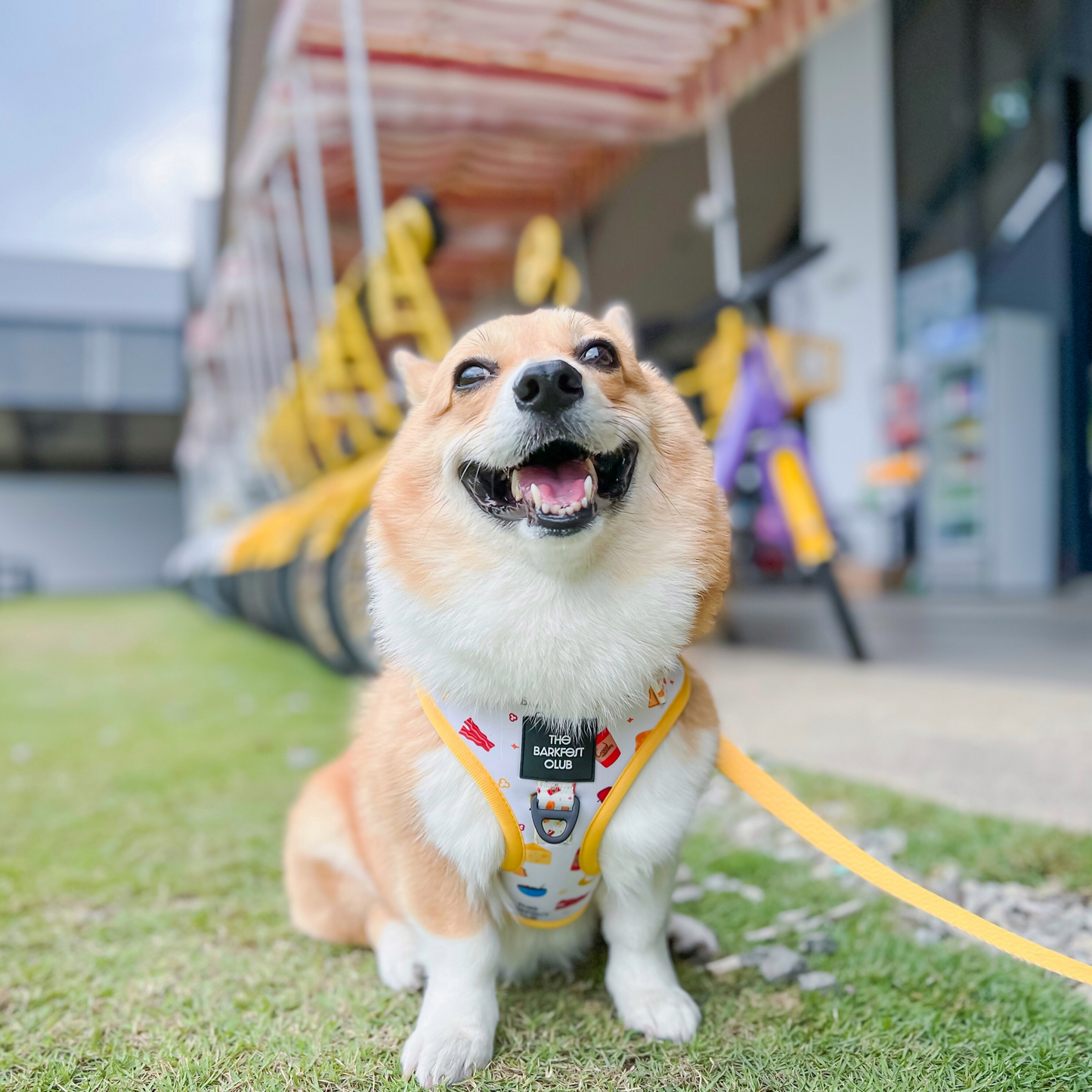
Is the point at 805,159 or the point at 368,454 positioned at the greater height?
the point at 805,159

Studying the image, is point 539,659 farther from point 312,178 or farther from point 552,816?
point 312,178

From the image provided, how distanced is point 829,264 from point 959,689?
642cm

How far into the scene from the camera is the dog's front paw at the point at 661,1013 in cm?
89

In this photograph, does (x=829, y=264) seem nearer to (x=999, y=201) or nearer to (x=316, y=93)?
(x=999, y=201)

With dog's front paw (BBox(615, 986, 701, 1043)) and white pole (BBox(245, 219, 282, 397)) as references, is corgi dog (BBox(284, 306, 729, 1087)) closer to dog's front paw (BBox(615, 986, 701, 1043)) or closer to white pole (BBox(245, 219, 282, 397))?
dog's front paw (BBox(615, 986, 701, 1043))

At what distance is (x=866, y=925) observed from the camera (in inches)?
46.3

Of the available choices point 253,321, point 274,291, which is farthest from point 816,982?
point 253,321

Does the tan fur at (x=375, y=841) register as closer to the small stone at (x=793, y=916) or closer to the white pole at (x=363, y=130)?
the small stone at (x=793, y=916)

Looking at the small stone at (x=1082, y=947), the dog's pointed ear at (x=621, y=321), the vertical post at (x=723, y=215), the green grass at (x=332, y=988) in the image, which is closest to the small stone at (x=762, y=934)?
the green grass at (x=332, y=988)

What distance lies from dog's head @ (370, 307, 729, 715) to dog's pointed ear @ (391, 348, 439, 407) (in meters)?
0.11

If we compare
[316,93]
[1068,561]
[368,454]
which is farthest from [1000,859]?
[1068,561]

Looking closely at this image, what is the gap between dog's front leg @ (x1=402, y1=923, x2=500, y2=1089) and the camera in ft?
2.70

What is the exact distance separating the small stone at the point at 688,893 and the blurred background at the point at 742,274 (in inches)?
31.5

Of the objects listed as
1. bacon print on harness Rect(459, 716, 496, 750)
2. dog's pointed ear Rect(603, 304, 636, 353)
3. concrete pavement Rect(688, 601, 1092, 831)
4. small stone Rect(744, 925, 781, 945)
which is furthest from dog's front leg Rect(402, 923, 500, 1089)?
concrete pavement Rect(688, 601, 1092, 831)
